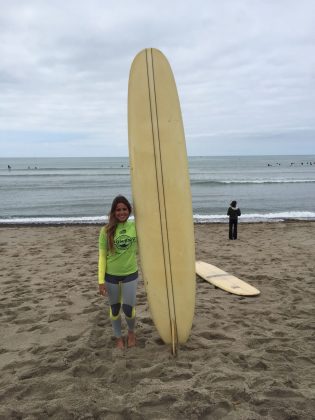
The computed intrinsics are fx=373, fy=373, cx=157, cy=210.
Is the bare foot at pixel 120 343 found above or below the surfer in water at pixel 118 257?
below

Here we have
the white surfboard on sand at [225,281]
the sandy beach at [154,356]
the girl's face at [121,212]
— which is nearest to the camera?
the sandy beach at [154,356]

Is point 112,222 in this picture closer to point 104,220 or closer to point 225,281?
point 225,281

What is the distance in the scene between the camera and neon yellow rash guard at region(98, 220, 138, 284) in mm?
3441

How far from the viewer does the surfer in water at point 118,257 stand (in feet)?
11.3

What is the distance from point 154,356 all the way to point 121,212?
1399mm

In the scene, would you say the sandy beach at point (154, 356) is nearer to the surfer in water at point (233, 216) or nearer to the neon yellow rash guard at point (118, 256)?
the neon yellow rash guard at point (118, 256)

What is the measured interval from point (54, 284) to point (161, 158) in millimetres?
3349

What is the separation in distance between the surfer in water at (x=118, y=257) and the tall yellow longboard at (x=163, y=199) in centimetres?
24

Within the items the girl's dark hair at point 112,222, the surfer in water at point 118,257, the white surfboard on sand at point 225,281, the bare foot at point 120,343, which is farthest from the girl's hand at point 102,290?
the white surfboard on sand at point 225,281

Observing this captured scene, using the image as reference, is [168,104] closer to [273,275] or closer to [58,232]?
[273,275]

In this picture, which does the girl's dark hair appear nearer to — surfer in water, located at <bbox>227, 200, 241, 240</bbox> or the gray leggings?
the gray leggings

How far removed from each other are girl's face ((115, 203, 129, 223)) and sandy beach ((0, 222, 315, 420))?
4.30 feet

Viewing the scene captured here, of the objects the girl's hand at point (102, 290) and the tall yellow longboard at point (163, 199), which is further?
the tall yellow longboard at point (163, 199)

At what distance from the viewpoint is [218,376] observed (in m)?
3.12
